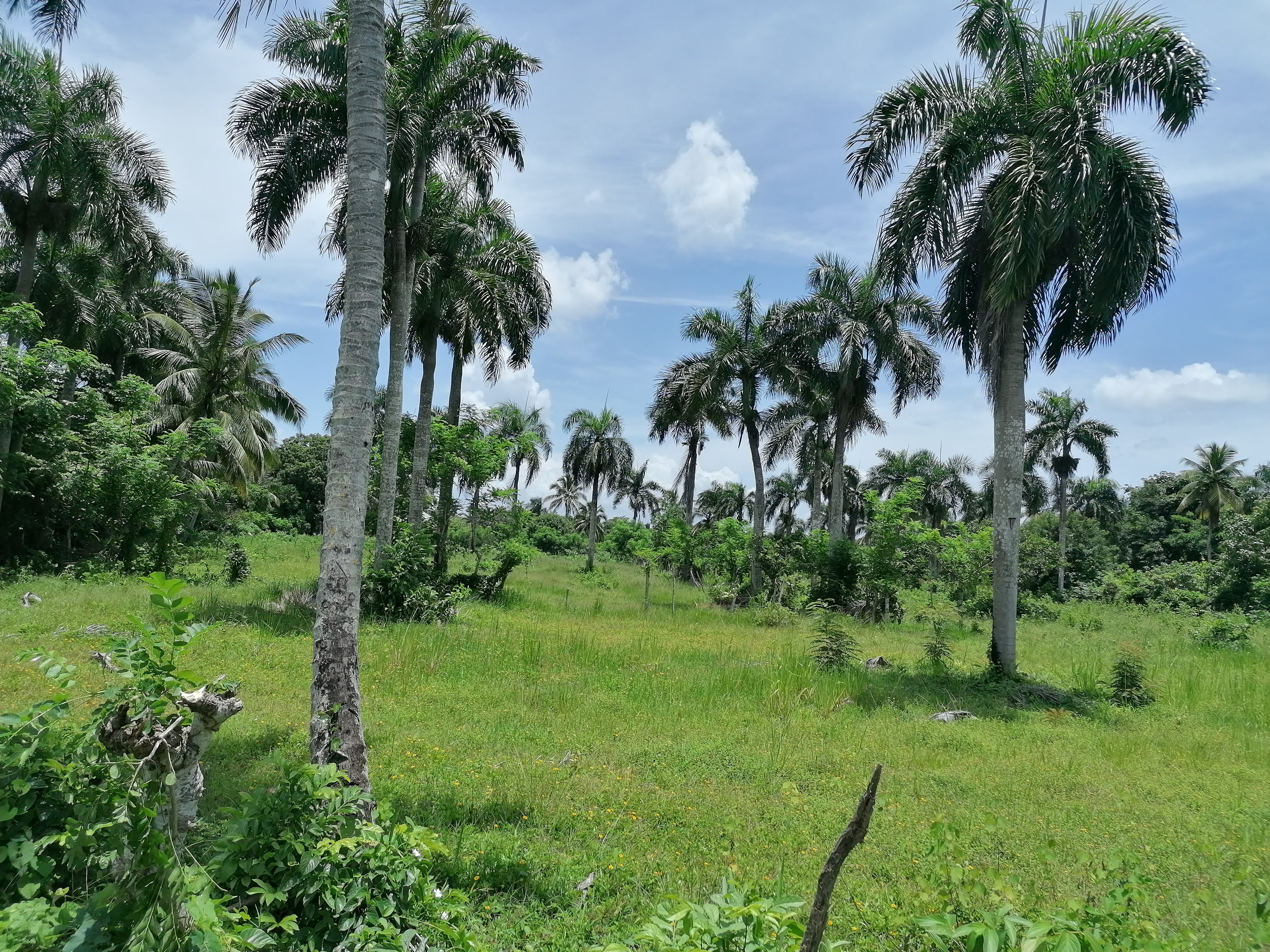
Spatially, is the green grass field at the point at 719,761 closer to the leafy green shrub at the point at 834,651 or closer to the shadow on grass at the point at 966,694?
the shadow on grass at the point at 966,694

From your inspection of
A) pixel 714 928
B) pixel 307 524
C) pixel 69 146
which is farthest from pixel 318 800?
pixel 307 524

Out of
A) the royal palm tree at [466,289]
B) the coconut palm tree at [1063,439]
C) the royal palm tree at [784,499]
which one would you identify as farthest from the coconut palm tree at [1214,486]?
the royal palm tree at [466,289]

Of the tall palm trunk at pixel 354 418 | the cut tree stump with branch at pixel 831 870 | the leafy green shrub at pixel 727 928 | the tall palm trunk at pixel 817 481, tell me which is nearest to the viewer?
the cut tree stump with branch at pixel 831 870

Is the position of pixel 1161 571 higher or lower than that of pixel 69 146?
lower

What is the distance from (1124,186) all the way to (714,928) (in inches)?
497

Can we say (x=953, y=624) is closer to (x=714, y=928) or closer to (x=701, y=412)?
(x=701, y=412)

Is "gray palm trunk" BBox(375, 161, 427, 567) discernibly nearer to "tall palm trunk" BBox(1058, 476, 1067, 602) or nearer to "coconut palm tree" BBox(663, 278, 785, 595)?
"coconut palm tree" BBox(663, 278, 785, 595)

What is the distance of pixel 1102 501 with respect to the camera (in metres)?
51.4

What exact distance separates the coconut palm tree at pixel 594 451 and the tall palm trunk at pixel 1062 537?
77.4 ft

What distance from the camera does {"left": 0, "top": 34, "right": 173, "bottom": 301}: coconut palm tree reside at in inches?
608

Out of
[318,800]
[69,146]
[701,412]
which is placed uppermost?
[69,146]

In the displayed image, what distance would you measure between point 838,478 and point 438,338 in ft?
48.6

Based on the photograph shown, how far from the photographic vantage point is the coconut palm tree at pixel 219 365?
22.2 m

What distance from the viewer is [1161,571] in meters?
32.6
